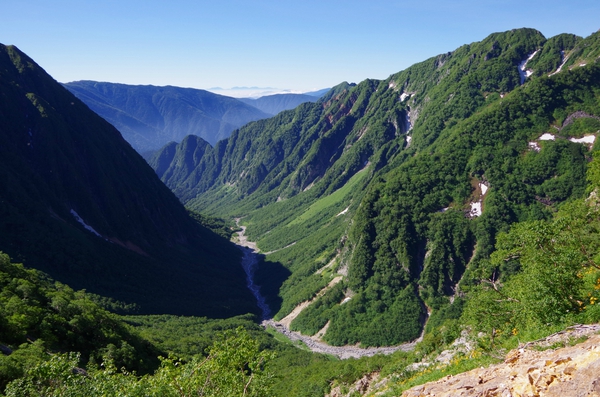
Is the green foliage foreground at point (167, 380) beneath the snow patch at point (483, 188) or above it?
beneath

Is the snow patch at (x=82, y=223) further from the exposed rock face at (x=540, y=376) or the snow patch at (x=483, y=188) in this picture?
the exposed rock face at (x=540, y=376)

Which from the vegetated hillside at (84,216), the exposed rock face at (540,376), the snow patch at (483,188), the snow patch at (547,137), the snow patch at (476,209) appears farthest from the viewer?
the snow patch at (547,137)

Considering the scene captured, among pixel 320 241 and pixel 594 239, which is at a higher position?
pixel 594 239

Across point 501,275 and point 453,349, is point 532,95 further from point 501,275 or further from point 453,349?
point 453,349

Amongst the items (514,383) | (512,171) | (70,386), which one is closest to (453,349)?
(514,383)

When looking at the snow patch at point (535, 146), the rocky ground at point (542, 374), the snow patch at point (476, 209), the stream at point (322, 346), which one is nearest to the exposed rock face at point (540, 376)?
the rocky ground at point (542, 374)

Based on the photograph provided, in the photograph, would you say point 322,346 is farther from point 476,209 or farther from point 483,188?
point 483,188
